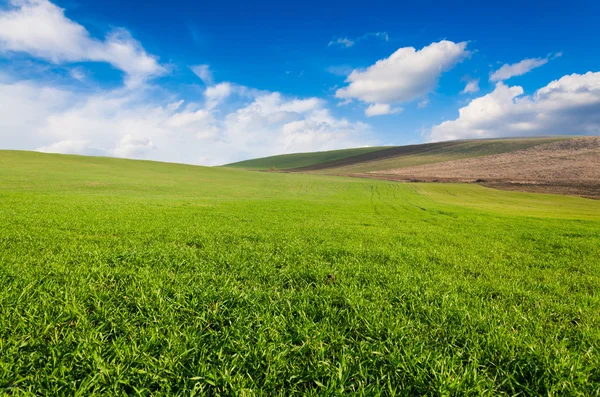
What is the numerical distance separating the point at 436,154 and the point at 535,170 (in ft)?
171

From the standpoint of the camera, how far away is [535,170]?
263ft

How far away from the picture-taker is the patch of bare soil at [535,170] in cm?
6001

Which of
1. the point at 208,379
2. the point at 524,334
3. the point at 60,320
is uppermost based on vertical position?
the point at 60,320

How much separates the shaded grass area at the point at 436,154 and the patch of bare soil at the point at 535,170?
7.41 meters

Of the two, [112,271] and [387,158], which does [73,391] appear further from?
[387,158]

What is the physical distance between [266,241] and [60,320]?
6.34 m

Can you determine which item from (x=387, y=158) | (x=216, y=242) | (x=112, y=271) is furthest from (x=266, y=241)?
(x=387, y=158)

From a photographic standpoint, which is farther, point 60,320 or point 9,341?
point 60,320

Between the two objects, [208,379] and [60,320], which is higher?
[60,320]

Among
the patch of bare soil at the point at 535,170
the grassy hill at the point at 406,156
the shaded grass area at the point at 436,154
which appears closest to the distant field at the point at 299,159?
the grassy hill at the point at 406,156

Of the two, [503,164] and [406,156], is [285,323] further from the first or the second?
[406,156]

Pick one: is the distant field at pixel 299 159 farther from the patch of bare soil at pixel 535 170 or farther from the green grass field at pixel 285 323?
the green grass field at pixel 285 323

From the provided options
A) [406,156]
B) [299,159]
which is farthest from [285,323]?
[299,159]

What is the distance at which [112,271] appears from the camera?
18.9 ft
